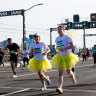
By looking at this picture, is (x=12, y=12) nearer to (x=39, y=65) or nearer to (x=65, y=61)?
(x=39, y=65)

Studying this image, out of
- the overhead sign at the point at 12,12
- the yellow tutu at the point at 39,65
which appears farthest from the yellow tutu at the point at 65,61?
the overhead sign at the point at 12,12

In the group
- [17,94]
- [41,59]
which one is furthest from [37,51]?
[17,94]

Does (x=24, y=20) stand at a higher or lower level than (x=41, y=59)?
higher

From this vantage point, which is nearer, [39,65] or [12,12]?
[39,65]

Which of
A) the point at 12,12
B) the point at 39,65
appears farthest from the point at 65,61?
the point at 12,12

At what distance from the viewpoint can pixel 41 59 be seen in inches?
346

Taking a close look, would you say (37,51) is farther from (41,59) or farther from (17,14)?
(17,14)

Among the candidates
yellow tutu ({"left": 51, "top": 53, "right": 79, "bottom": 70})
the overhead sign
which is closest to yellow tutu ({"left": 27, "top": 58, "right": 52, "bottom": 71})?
yellow tutu ({"left": 51, "top": 53, "right": 79, "bottom": 70})

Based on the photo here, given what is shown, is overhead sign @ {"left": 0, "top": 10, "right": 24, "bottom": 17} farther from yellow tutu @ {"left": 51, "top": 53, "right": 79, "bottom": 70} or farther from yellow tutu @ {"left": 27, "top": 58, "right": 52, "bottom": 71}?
yellow tutu @ {"left": 51, "top": 53, "right": 79, "bottom": 70}

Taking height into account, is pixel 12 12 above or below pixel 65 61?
above

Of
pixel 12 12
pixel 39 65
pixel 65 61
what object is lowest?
pixel 39 65

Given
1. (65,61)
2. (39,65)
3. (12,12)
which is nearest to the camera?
(65,61)

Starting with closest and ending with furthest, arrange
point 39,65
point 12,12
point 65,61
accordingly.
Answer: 1. point 65,61
2. point 39,65
3. point 12,12

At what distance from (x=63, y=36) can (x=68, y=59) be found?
0.70 m
